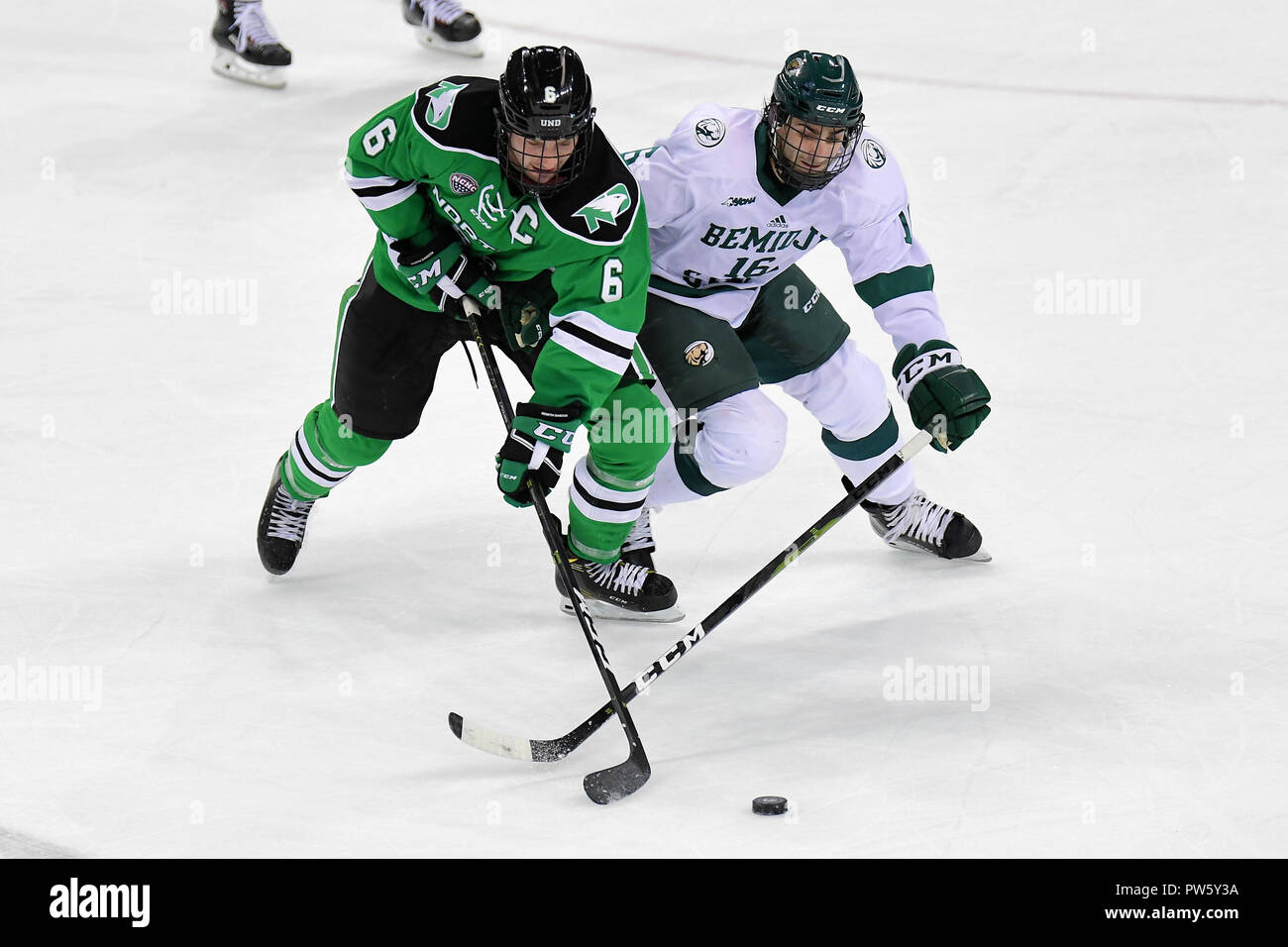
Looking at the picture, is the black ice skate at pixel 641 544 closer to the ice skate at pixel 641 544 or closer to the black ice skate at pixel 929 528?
the ice skate at pixel 641 544

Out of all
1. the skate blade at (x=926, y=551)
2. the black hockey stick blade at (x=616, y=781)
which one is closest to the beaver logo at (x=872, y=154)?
the skate blade at (x=926, y=551)

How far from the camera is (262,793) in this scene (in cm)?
274

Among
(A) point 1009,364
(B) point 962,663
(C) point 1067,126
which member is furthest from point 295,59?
(B) point 962,663

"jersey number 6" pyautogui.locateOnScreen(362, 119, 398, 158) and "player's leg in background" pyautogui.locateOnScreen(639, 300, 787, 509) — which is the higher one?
"jersey number 6" pyautogui.locateOnScreen(362, 119, 398, 158)

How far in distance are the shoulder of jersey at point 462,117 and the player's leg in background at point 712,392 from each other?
1.74 ft

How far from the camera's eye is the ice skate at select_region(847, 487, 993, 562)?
3.64 m

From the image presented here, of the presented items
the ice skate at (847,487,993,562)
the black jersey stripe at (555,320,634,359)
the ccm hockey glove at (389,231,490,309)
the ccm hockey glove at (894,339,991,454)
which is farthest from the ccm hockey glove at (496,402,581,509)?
the ice skate at (847,487,993,562)

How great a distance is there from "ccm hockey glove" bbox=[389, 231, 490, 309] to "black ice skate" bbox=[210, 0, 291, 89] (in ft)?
11.0

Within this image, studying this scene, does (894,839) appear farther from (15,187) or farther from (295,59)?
(295,59)

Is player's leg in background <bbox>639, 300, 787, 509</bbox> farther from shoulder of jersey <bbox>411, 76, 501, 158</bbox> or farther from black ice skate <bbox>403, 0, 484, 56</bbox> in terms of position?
black ice skate <bbox>403, 0, 484, 56</bbox>

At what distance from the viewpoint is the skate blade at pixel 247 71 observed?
6285 mm
